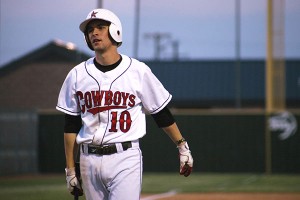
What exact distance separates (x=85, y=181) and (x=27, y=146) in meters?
13.5

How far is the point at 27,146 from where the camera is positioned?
1805cm

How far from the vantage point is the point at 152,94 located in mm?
4895

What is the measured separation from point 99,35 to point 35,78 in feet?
42.0

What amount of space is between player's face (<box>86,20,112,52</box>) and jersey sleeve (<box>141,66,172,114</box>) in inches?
12.6

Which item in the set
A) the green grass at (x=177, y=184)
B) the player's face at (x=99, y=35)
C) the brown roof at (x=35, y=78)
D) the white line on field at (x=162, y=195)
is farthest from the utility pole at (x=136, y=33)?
the player's face at (x=99, y=35)

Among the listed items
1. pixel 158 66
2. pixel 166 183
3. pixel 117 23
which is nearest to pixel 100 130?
pixel 117 23

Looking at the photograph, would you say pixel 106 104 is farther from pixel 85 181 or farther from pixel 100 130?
pixel 85 181

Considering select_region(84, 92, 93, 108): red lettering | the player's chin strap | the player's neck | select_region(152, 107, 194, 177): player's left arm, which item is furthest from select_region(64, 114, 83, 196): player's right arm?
the player's chin strap

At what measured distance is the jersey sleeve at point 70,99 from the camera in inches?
193

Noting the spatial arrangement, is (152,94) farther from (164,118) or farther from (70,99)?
(70,99)

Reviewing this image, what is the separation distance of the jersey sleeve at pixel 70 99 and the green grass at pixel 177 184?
20.2 feet

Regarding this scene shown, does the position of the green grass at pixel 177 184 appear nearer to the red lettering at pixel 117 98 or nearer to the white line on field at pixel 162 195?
the white line on field at pixel 162 195

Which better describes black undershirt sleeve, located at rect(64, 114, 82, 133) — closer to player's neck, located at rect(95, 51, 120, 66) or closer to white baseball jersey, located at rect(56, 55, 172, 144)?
white baseball jersey, located at rect(56, 55, 172, 144)

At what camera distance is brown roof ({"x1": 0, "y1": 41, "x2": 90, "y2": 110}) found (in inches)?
657
